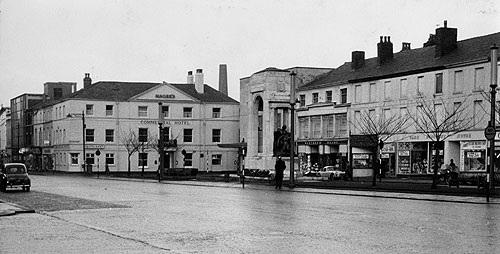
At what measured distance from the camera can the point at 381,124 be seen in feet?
205

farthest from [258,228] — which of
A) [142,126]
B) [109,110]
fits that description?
[142,126]

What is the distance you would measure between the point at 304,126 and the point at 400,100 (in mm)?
16026

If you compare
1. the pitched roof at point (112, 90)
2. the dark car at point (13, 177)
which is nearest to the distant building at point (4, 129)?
the pitched roof at point (112, 90)

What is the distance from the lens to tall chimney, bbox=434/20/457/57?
5850 cm

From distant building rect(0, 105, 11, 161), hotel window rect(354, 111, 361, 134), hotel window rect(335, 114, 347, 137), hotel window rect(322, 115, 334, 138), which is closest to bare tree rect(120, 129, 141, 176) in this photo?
hotel window rect(322, 115, 334, 138)

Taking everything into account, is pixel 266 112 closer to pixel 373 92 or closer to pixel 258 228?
pixel 373 92

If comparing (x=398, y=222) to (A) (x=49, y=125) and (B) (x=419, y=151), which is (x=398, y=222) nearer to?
(B) (x=419, y=151)

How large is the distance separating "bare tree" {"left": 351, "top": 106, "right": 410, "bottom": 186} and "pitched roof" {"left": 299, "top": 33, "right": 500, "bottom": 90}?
3368 mm

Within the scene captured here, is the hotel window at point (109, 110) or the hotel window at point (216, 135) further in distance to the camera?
the hotel window at point (216, 135)

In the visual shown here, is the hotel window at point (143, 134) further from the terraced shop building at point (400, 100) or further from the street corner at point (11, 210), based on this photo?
the street corner at point (11, 210)

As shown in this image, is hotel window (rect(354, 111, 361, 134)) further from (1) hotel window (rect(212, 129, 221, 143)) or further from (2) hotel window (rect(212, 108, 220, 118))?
(2) hotel window (rect(212, 108, 220, 118))

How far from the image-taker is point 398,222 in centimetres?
1923

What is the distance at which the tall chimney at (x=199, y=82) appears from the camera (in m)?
99.8

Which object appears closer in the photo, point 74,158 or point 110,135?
point 74,158
